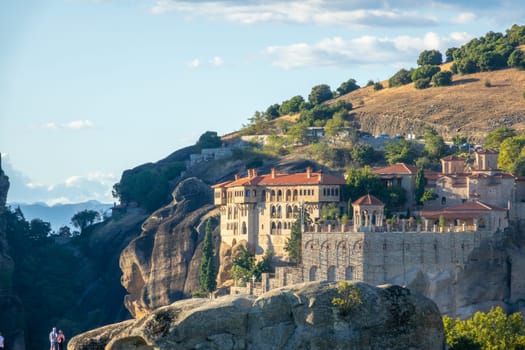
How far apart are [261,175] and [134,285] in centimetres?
1651

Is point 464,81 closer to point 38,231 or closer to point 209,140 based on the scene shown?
point 209,140

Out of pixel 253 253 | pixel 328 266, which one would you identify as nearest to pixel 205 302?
pixel 328 266

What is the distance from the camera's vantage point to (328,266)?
393 ft

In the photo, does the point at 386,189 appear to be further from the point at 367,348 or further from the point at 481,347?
the point at 367,348

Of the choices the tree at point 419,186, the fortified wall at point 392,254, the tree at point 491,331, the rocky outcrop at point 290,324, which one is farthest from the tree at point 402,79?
the rocky outcrop at point 290,324

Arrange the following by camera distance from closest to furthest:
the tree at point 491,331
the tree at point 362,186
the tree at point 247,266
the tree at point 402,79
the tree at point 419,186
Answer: the tree at point 491,331, the tree at point 247,266, the tree at point 419,186, the tree at point 362,186, the tree at point 402,79

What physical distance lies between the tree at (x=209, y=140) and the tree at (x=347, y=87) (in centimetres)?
2253

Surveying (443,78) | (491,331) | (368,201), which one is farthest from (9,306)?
(491,331)

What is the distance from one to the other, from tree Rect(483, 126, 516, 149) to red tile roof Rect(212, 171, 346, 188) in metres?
18.7

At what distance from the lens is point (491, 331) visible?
9381 centimetres

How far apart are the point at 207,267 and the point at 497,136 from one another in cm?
3158

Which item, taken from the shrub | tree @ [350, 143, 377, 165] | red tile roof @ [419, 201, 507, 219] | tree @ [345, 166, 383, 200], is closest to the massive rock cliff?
tree @ [350, 143, 377, 165]

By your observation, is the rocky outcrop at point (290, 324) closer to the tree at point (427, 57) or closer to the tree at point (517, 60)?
the tree at point (517, 60)

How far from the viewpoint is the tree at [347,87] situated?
645 feet
